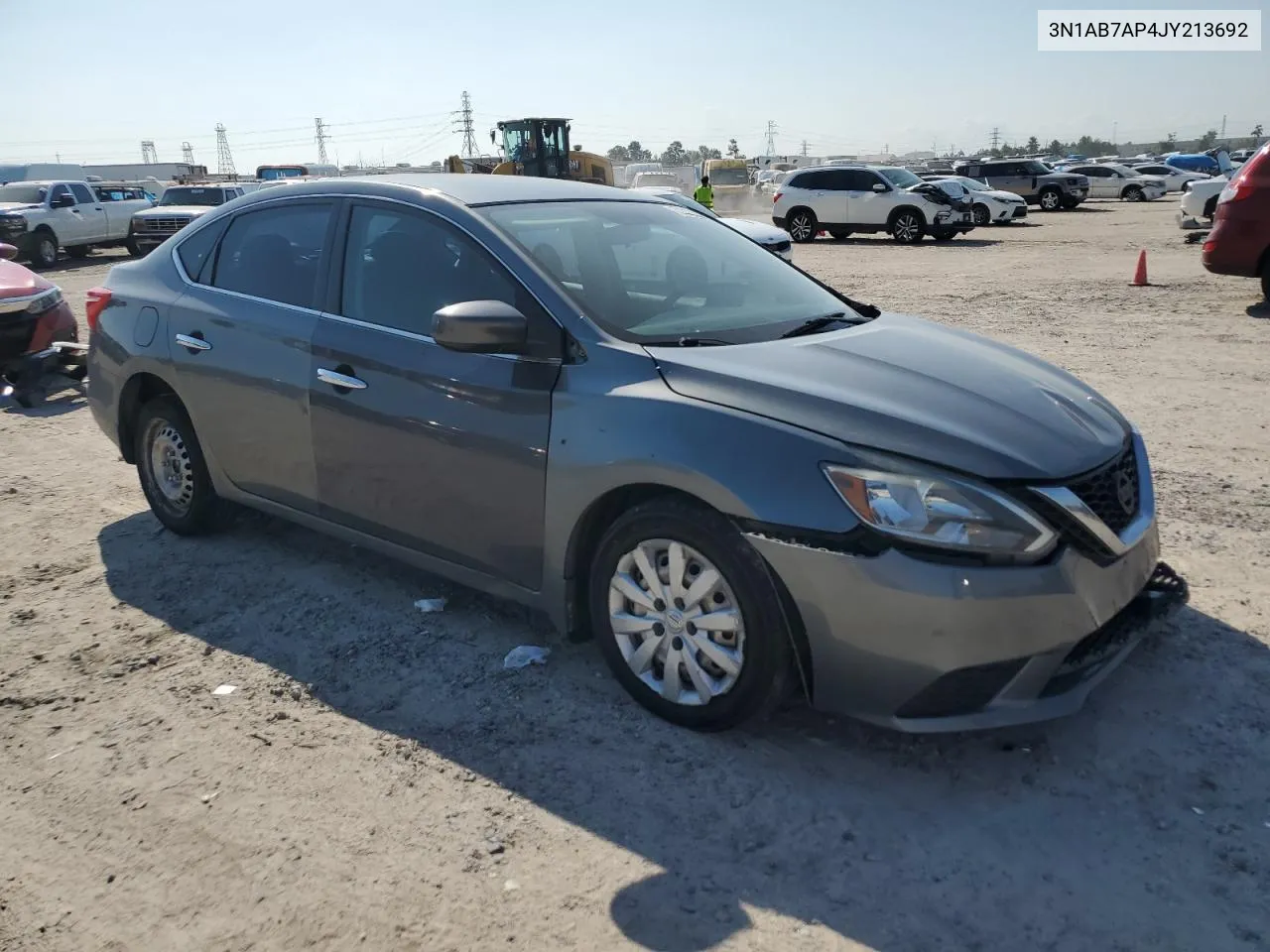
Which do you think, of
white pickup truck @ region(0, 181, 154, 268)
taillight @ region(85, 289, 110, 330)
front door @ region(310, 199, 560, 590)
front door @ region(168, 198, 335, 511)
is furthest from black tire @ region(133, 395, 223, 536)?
white pickup truck @ region(0, 181, 154, 268)

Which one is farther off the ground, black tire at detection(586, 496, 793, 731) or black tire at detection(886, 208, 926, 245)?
black tire at detection(886, 208, 926, 245)

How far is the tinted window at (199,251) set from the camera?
16.1 feet

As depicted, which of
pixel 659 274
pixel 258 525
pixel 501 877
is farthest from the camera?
A: pixel 258 525

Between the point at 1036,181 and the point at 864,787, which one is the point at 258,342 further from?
the point at 1036,181

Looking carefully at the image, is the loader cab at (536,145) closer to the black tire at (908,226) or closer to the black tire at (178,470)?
the black tire at (908,226)

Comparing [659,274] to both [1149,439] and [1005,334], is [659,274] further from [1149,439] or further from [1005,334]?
[1005,334]

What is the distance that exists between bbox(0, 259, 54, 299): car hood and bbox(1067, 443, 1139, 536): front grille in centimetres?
892

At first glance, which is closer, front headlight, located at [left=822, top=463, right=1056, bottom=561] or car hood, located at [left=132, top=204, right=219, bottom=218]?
front headlight, located at [left=822, top=463, right=1056, bottom=561]

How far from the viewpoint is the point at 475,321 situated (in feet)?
11.2

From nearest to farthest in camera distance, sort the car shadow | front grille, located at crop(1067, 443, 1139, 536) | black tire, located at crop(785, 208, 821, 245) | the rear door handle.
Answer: the car shadow → front grille, located at crop(1067, 443, 1139, 536) → the rear door handle → black tire, located at crop(785, 208, 821, 245)

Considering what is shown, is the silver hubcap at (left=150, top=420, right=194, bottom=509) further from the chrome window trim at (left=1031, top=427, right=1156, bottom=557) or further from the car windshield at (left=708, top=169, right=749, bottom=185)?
the car windshield at (left=708, top=169, right=749, bottom=185)

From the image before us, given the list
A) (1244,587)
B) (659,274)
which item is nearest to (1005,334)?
(1244,587)

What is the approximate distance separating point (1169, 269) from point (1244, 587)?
1370 centimetres

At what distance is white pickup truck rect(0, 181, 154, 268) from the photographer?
885 inches
